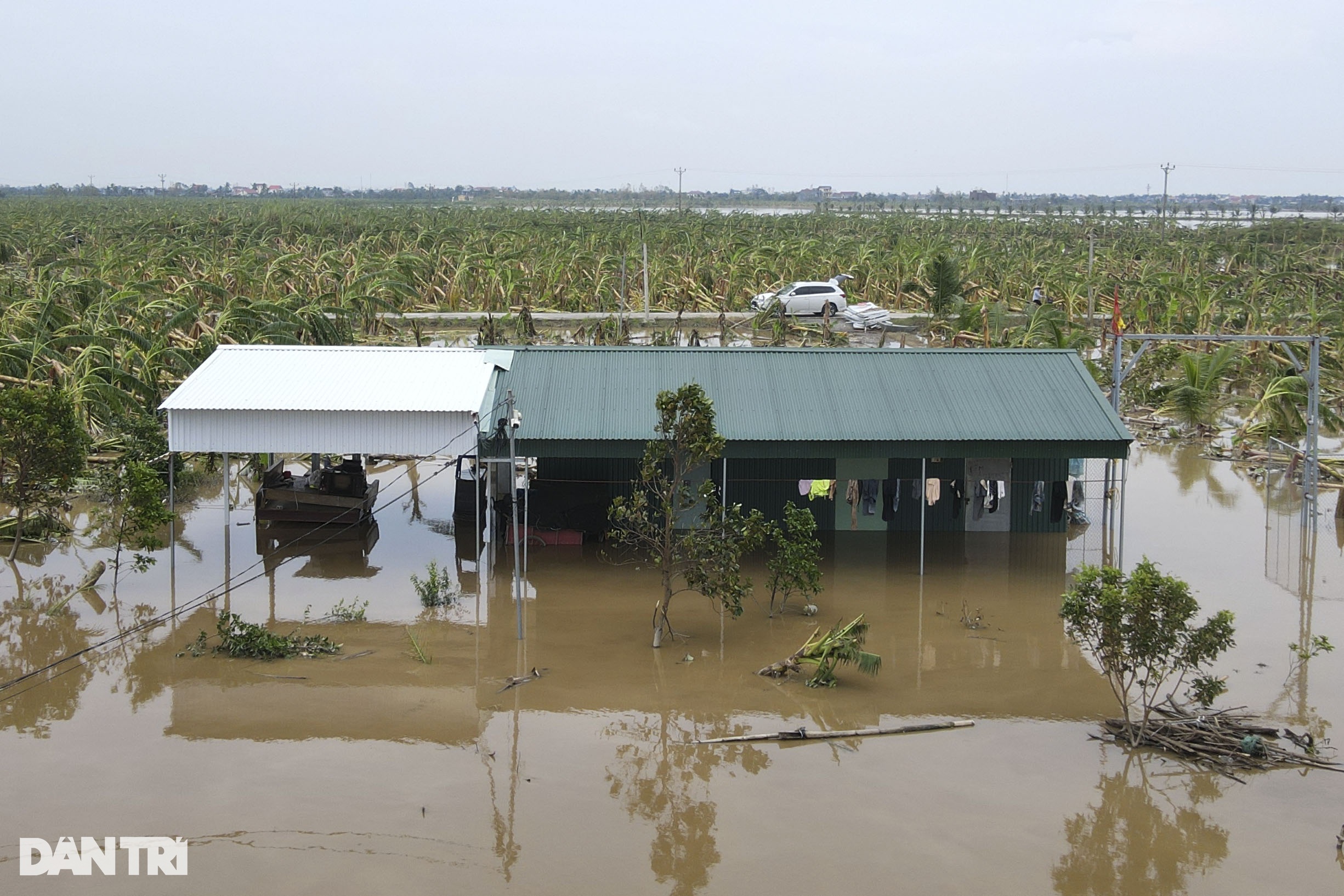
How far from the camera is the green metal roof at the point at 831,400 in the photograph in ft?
60.2

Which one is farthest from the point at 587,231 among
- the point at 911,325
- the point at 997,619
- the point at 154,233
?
the point at 997,619

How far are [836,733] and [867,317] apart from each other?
27115 mm

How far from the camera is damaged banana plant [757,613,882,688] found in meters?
14.7

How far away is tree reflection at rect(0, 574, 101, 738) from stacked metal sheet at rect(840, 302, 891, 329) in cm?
2579

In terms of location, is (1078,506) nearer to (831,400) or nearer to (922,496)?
(922,496)

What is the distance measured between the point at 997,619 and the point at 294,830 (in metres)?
9.72

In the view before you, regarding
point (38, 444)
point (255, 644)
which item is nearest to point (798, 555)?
point (255, 644)

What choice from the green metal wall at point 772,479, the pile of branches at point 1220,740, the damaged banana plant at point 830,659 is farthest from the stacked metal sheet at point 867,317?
the pile of branches at point 1220,740

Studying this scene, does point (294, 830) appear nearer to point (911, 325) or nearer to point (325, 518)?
point (325, 518)

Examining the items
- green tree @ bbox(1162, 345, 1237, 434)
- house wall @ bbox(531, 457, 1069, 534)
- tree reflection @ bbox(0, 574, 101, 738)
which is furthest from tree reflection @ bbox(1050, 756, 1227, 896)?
green tree @ bbox(1162, 345, 1237, 434)

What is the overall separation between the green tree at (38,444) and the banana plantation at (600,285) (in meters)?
4.66

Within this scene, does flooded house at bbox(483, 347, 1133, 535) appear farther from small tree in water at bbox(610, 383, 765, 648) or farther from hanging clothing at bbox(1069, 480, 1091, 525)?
small tree in water at bbox(610, 383, 765, 648)

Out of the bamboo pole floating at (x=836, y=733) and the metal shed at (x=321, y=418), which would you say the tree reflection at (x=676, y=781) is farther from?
the metal shed at (x=321, y=418)

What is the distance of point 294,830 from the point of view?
37.1 ft
